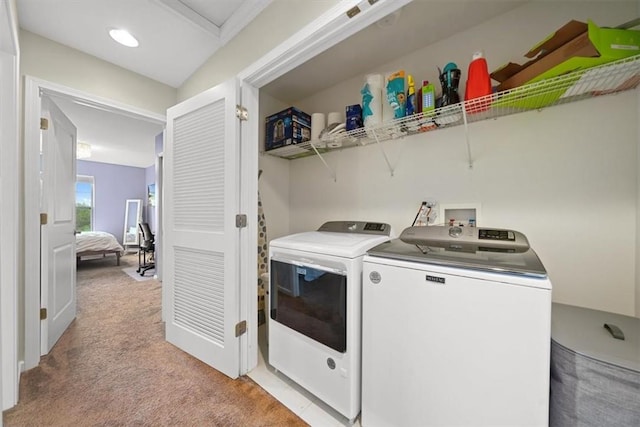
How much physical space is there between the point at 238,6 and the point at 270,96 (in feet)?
2.73

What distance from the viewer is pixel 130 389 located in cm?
146

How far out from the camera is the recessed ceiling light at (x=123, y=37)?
1.70 metres

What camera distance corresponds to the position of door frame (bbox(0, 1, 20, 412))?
1.26 m

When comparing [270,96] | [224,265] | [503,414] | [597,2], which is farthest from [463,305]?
[270,96]

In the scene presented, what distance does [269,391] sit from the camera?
143cm

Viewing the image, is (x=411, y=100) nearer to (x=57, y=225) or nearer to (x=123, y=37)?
(x=123, y=37)

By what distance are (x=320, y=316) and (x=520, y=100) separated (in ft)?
4.97

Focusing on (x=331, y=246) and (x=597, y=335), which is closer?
(x=597, y=335)

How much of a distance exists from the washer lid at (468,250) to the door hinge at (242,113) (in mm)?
1159

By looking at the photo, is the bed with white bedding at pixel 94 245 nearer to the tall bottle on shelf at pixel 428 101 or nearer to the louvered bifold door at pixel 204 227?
the louvered bifold door at pixel 204 227

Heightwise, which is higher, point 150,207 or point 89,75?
point 89,75

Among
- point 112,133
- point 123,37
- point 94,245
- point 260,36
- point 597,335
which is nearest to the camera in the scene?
point 597,335

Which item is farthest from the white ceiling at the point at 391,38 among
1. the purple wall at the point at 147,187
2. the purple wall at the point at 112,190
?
the purple wall at the point at 112,190

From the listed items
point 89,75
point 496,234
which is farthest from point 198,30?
point 496,234
